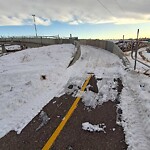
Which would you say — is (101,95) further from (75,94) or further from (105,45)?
(105,45)

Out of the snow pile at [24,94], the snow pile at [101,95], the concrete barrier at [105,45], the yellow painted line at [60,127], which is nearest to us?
the yellow painted line at [60,127]

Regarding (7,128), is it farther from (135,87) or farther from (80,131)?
(135,87)

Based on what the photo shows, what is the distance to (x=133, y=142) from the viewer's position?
526 centimetres

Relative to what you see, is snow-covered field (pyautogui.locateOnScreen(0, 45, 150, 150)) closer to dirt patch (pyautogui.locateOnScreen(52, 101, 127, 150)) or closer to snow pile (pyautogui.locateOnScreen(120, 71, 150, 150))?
snow pile (pyautogui.locateOnScreen(120, 71, 150, 150))

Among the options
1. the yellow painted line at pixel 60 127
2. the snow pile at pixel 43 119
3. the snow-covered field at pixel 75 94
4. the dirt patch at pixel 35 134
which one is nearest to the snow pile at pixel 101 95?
the snow-covered field at pixel 75 94

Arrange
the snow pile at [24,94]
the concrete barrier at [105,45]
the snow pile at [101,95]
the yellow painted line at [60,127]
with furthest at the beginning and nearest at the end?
the concrete barrier at [105,45] → the snow pile at [101,95] → the snow pile at [24,94] → the yellow painted line at [60,127]

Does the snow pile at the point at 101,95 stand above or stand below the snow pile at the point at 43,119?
above

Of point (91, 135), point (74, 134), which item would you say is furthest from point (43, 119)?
point (91, 135)

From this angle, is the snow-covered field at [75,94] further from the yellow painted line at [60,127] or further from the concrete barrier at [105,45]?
the concrete barrier at [105,45]

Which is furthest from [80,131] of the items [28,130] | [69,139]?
[28,130]

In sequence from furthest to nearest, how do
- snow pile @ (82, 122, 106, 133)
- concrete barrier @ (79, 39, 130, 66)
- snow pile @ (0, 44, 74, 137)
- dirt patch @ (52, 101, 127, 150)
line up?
concrete barrier @ (79, 39, 130, 66)
snow pile @ (0, 44, 74, 137)
snow pile @ (82, 122, 106, 133)
dirt patch @ (52, 101, 127, 150)

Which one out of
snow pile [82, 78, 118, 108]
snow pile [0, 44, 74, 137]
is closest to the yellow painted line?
snow pile [82, 78, 118, 108]

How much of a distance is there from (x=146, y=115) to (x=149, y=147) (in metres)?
1.67

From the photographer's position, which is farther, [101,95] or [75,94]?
[75,94]
